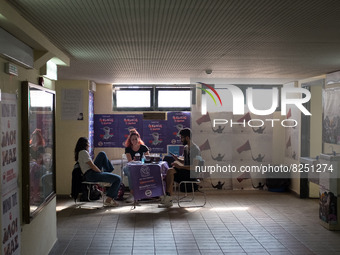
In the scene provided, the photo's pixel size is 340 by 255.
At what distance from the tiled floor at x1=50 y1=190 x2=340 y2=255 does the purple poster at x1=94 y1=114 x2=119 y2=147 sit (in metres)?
1.91

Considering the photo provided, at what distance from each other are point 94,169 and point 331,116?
426 centimetres

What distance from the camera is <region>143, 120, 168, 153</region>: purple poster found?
388 inches

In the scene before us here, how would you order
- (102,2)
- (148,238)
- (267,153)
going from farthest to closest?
(267,153), (148,238), (102,2)

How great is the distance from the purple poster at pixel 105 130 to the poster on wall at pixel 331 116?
4596 millimetres

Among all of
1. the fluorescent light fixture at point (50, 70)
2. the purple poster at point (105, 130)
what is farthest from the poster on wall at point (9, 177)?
the purple poster at point (105, 130)

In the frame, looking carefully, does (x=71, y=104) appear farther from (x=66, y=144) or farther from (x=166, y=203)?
(x=166, y=203)

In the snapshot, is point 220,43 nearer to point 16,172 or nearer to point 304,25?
point 304,25

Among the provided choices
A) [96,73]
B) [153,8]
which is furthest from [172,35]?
[96,73]

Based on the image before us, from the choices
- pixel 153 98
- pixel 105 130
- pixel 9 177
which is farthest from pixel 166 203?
pixel 9 177

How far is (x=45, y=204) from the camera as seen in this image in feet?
15.2

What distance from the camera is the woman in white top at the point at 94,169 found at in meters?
7.44

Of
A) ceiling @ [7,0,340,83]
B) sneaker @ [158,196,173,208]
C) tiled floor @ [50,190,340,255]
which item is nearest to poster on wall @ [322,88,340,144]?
ceiling @ [7,0,340,83]

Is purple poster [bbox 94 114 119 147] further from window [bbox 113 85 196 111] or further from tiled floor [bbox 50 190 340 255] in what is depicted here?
tiled floor [bbox 50 190 340 255]

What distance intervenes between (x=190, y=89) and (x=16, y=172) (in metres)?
6.80
